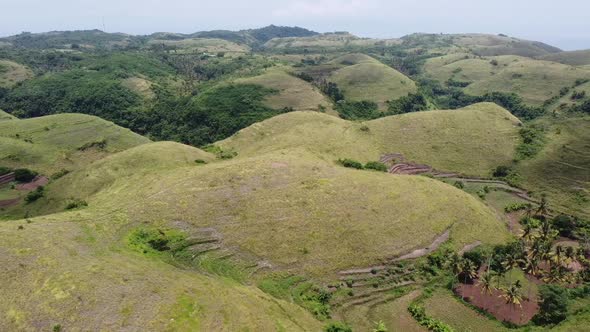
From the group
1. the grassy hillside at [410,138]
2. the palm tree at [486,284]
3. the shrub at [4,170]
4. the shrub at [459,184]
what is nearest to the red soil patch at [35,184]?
the shrub at [4,170]

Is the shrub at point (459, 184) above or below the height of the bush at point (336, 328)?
above

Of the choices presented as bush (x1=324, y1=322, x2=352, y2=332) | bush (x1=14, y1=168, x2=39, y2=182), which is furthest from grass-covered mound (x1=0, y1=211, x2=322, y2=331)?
bush (x1=14, y1=168, x2=39, y2=182)

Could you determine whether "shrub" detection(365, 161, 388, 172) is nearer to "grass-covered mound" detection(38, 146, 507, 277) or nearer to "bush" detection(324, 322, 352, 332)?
"grass-covered mound" detection(38, 146, 507, 277)

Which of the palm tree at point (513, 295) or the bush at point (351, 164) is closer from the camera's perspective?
the palm tree at point (513, 295)

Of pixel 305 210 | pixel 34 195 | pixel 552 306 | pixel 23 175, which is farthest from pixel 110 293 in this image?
pixel 23 175

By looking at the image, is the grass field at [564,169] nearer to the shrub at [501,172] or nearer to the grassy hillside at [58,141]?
the shrub at [501,172]

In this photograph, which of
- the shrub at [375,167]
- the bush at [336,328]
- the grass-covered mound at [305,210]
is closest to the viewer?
the bush at [336,328]
